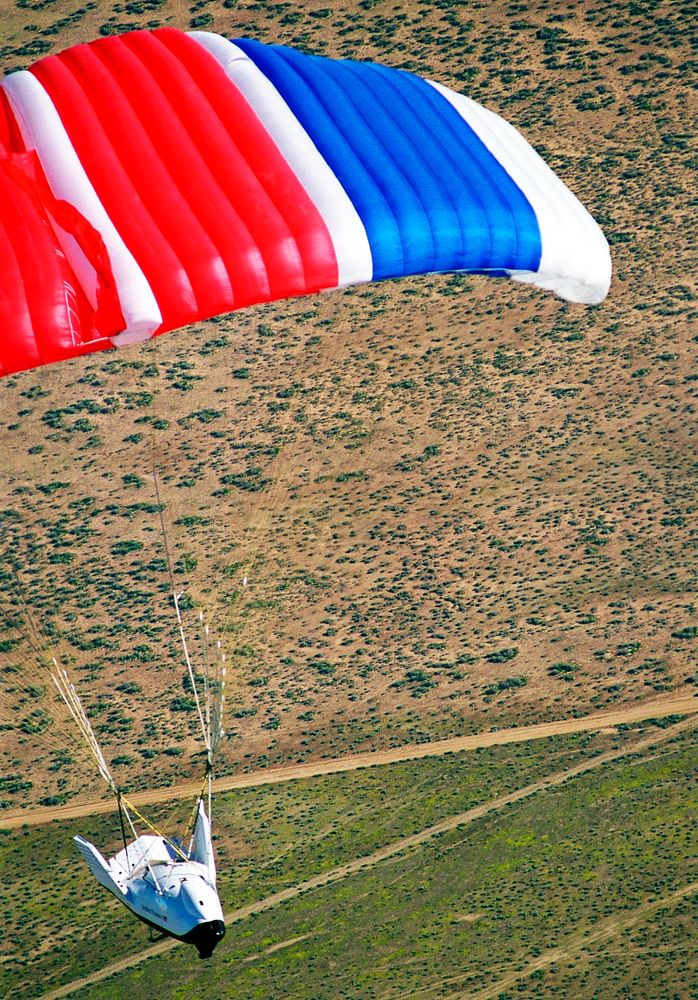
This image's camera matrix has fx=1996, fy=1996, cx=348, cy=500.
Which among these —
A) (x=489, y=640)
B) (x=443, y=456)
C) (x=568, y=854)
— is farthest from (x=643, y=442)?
(x=568, y=854)

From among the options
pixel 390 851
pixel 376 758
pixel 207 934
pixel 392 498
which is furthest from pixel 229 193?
pixel 392 498

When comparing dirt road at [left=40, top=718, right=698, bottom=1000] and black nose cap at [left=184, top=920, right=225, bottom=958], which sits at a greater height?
black nose cap at [left=184, top=920, right=225, bottom=958]

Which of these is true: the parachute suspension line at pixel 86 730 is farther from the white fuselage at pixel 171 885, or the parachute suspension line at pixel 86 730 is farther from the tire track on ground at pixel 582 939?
the tire track on ground at pixel 582 939

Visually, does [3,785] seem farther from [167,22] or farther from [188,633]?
[167,22]

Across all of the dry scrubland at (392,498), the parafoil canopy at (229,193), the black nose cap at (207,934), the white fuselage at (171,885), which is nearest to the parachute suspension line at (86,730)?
the white fuselage at (171,885)

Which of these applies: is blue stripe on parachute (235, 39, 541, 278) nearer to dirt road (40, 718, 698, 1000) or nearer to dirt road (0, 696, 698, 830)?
dirt road (40, 718, 698, 1000)

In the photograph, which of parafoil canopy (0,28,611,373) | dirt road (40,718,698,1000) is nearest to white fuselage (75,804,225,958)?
parafoil canopy (0,28,611,373)

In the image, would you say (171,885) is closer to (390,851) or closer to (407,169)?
(407,169)
